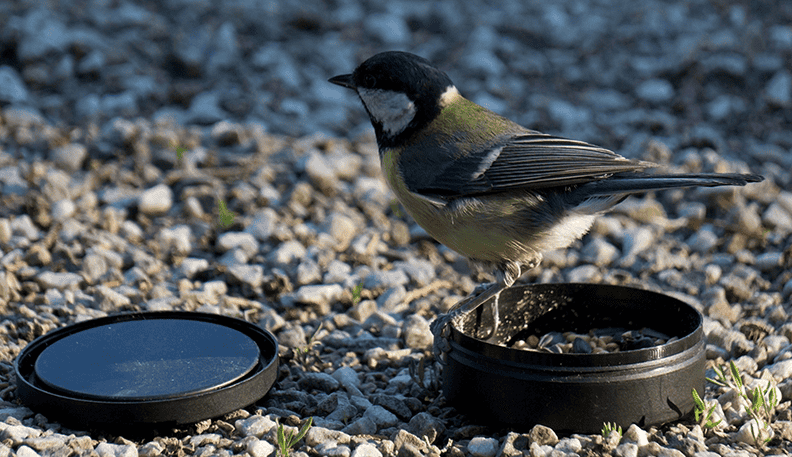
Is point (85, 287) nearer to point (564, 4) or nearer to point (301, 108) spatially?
point (301, 108)

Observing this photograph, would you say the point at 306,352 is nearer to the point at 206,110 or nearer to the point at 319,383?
the point at 319,383

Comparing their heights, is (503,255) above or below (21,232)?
above

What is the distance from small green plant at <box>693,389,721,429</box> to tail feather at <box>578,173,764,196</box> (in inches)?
29.2

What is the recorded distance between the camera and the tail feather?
2.71 meters

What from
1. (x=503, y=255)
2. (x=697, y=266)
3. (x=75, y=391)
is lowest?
(x=697, y=266)

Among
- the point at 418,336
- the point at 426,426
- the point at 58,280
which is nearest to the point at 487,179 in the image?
the point at 418,336

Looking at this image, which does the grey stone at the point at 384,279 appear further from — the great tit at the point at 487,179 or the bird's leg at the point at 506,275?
the bird's leg at the point at 506,275

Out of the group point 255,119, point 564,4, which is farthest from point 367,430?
point 564,4

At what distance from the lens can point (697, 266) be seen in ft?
15.1

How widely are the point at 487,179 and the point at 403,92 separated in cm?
55

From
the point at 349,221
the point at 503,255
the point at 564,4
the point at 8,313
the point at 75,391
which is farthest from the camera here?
the point at 564,4

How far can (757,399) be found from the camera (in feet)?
9.54

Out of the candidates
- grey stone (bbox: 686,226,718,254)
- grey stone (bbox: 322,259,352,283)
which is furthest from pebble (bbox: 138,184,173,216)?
grey stone (bbox: 686,226,718,254)

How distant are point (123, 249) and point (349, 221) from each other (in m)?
1.28
